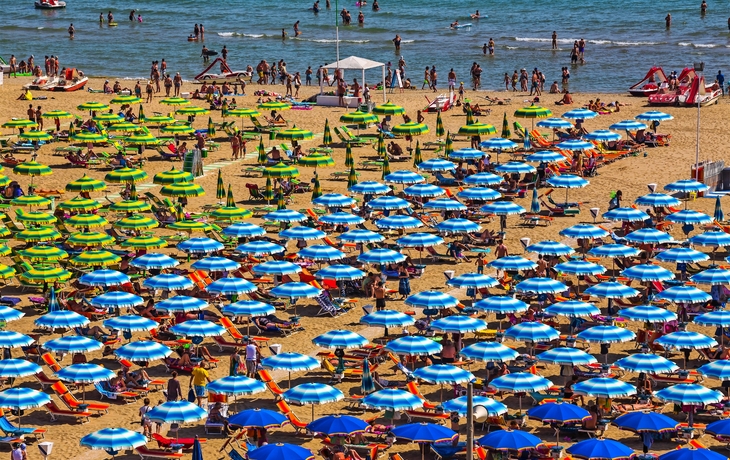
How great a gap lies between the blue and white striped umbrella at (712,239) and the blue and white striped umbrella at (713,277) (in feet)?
9.88

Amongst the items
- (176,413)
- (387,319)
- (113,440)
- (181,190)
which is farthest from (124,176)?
(113,440)

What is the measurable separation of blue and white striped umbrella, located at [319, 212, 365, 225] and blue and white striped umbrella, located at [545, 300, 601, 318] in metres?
10.3

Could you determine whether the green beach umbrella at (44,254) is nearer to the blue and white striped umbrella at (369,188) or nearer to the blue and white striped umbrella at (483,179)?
the blue and white striped umbrella at (369,188)

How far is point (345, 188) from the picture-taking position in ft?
169

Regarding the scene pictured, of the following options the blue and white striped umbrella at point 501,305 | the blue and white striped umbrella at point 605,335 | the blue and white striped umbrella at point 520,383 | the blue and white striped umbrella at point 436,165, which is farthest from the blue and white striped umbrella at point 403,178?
the blue and white striped umbrella at point 520,383

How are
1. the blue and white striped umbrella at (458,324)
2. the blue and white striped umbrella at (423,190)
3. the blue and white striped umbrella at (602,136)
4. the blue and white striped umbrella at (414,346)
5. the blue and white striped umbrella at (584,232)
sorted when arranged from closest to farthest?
the blue and white striped umbrella at (414,346) → the blue and white striped umbrella at (458,324) → the blue and white striped umbrella at (584,232) → the blue and white striped umbrella at (423,190) → the blue and white striped umbrella at (602,136)

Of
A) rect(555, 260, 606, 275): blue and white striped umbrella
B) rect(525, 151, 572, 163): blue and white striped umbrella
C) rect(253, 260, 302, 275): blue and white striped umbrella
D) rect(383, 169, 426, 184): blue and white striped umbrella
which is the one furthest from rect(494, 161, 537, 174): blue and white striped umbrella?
rect(253, 260, 302, 275): blue and white striped umbrella

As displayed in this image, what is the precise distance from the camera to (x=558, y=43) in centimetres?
9438

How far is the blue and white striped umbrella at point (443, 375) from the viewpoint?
3014cm

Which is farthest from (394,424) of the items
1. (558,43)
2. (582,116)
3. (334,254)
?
(558,43)

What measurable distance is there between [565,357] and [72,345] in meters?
10.9

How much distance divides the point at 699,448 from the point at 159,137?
3731cm

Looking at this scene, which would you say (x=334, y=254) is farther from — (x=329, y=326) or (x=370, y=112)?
(x=370, y=112)

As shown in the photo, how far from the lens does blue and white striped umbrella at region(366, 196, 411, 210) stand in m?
45.3
